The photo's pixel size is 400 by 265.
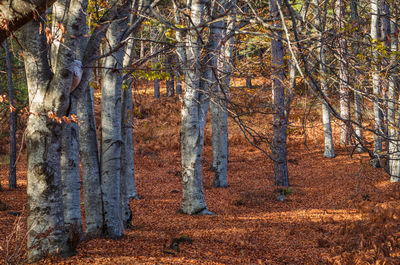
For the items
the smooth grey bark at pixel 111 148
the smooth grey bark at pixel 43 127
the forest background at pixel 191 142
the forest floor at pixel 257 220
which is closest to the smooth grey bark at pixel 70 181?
the forest background at pixel 191 142

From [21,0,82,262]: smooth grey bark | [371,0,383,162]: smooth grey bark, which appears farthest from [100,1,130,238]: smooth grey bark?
[371,0,383,162]: smooth grey bark

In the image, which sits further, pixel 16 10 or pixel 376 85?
pixel 376 85

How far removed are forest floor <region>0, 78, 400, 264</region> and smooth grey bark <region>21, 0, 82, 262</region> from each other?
226 mm

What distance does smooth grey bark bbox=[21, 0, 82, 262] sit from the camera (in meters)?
4.12

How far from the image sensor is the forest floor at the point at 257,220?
5.54 m

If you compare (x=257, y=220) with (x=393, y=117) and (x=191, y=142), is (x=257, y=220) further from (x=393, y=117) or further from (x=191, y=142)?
(x=393, y=117)

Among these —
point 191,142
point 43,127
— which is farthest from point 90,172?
point 191,142

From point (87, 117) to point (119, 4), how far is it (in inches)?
74.7

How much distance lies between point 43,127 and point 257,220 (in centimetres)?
600

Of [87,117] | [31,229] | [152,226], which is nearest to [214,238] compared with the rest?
[152,226]

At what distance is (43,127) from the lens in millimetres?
4125

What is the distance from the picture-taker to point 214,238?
6.93m

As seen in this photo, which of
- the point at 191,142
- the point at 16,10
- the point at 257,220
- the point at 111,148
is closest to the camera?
the point at 16,10

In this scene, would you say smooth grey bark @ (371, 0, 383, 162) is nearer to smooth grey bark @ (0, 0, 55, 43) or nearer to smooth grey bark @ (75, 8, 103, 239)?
smooth grey bark @ (0, 0, 55, 43)
